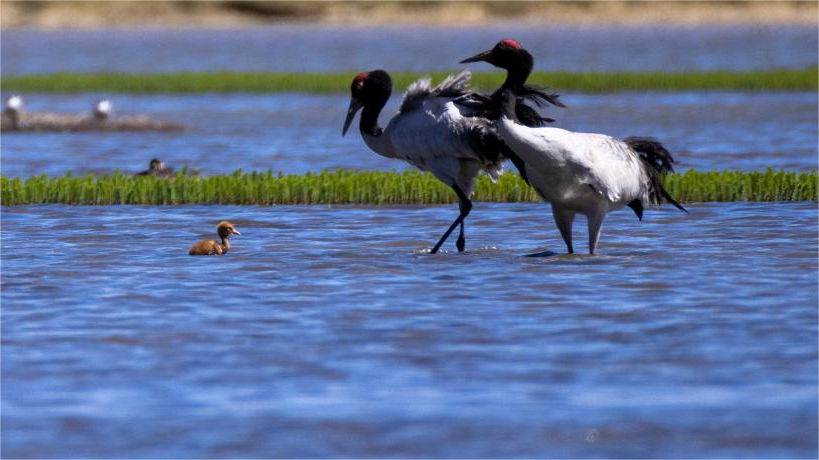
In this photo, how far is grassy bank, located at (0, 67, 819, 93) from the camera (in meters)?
45.5

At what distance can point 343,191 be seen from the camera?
21.3 metres

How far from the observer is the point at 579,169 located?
580 inches

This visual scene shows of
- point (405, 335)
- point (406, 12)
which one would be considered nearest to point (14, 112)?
point (405, 335)

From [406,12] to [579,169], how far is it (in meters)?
136

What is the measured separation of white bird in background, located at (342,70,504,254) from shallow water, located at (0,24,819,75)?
45944mm

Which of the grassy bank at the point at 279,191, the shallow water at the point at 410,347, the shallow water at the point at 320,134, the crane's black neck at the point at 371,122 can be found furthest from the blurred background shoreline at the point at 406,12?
the shallow water at the point at 410,347

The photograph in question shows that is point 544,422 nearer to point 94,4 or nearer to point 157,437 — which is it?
point 157,437

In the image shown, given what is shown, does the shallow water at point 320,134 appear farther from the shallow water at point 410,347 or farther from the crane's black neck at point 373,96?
the shallow water at point 410,347

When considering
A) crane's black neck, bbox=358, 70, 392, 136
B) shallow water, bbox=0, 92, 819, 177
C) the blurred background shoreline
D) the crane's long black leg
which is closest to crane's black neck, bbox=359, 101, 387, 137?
crane's black neck, bbox=358, 70, 392, 136

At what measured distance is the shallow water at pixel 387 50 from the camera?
2790 inches

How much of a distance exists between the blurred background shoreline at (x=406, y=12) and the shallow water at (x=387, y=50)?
574cm

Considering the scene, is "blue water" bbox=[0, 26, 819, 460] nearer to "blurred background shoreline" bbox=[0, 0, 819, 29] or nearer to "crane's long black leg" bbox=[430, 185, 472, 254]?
"crane's long black leg" bbox=[430, 185, 472, 254]

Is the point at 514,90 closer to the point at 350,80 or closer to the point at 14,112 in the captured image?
the point at 14,112

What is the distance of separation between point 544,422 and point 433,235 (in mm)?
9287
